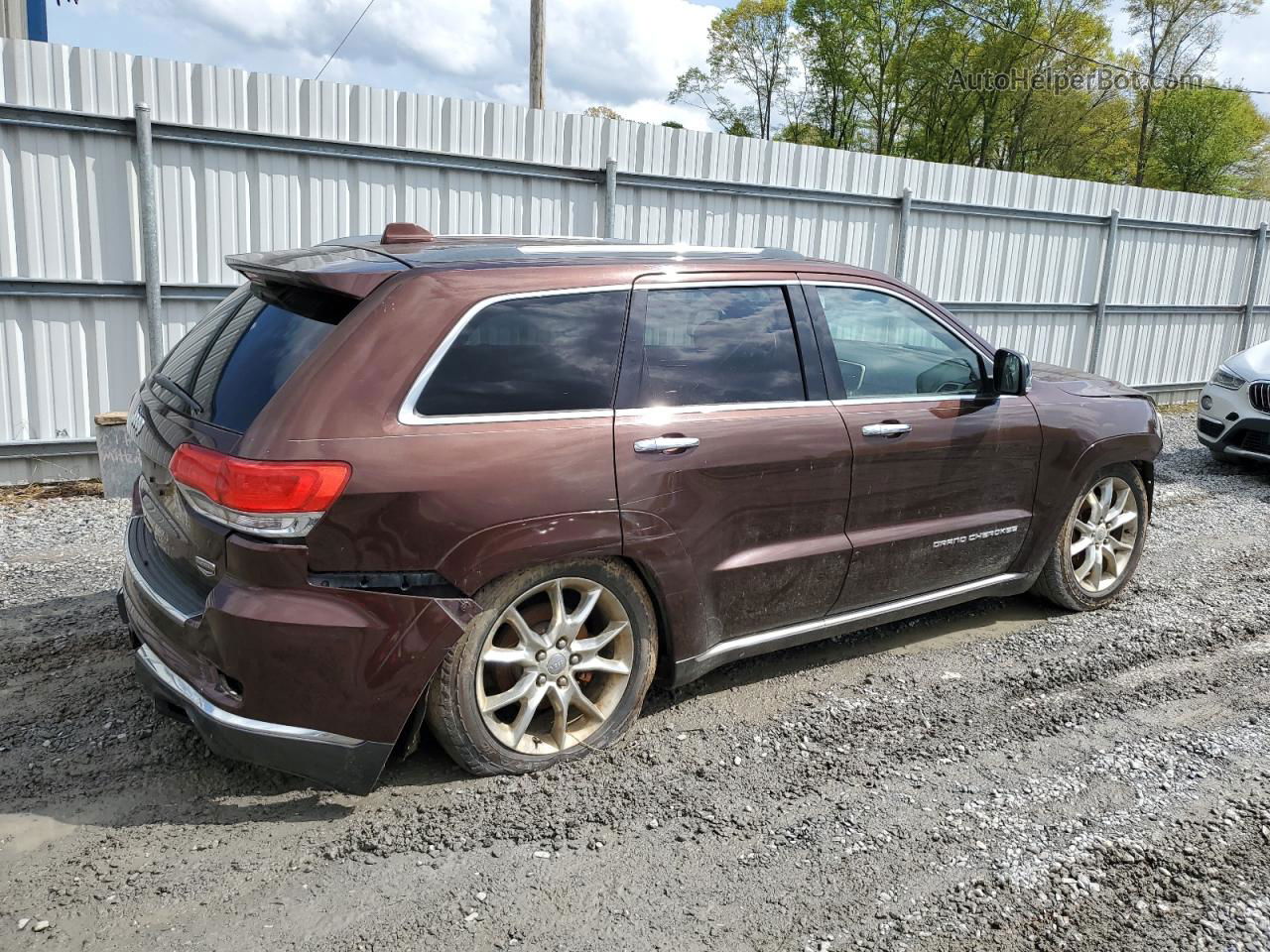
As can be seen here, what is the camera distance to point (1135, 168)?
42.9m

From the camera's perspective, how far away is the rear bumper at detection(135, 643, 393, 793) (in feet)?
9.77

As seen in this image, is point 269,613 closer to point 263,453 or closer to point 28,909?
point 263,453

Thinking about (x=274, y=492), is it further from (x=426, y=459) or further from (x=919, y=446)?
(x=919, y=446)

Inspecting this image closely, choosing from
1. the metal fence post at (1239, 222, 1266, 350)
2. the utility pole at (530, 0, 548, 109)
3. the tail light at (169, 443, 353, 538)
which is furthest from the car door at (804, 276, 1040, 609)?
the metal fence post at (1239, 222, 1266, 350)

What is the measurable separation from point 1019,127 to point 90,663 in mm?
45422

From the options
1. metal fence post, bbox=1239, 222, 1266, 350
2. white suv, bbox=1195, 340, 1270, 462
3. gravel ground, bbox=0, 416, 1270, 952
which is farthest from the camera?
metal fence post, bbox=1239, 222, 1266, 350

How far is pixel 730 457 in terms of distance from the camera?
12.1 ft

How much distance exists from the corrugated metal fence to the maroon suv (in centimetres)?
386

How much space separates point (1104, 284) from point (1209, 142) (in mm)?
33568

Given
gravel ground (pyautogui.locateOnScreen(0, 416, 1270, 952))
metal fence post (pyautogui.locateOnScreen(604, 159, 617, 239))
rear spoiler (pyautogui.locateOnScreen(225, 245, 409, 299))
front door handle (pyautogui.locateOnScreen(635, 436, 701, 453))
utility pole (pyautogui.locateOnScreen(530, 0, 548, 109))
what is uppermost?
utility pole (pyautogui.locateOnScreen(530, 0, 548, 109))

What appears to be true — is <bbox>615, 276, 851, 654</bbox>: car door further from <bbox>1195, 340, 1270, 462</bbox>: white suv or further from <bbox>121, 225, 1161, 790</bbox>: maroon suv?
<bbox>1195, 340, 1270, 462</bbox>: white suv

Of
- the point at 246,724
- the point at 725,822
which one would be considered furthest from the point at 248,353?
the point at 725,822

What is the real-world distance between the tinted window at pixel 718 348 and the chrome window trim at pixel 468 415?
0.27 meters

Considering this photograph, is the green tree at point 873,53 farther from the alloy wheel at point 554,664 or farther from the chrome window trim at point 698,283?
the alloy wheel at point 554,664
